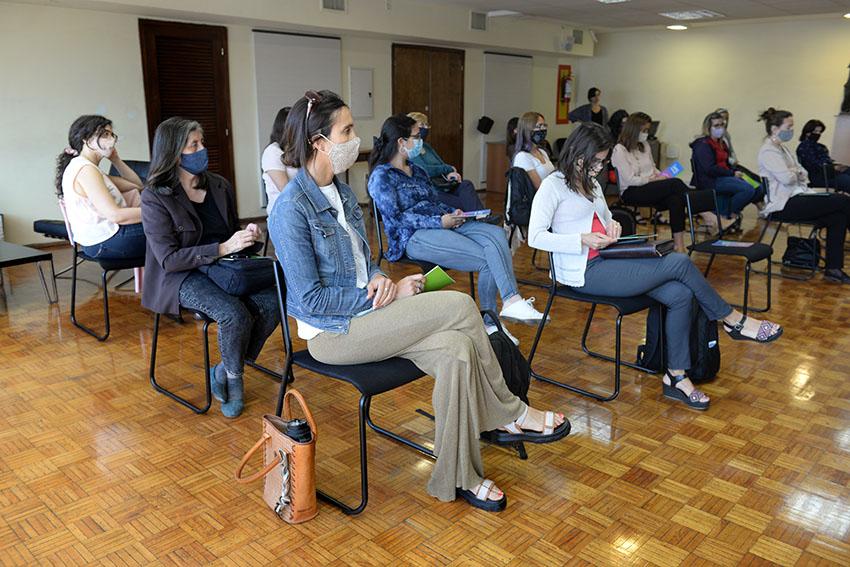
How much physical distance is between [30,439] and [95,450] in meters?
0.31

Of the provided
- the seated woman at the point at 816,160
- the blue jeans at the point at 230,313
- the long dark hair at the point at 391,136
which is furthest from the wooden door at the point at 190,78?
the seated woman at the point at 816,160

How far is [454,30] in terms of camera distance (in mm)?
9289

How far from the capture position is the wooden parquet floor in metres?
2.17

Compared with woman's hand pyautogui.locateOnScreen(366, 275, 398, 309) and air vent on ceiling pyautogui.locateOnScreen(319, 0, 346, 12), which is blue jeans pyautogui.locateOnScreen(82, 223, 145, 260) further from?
air vent on ceiling pyautogui.locateOnScreen(319, 0, 346, 12)

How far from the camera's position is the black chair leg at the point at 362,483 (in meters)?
2.23

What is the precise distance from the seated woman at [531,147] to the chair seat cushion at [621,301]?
1.65 meters

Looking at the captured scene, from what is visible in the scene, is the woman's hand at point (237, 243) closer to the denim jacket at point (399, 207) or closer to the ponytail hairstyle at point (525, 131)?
the denim jacket at point (399, 207)

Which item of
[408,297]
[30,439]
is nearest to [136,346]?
[30,439]

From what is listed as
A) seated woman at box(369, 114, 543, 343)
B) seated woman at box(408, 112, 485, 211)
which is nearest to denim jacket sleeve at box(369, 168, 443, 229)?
seated woman at box(369, 114, 543, 343)

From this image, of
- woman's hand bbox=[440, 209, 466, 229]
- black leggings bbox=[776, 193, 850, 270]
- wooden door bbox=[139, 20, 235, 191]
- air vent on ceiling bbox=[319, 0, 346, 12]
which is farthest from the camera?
air vent on ceiling bbox=[319, 0, 346, 12]

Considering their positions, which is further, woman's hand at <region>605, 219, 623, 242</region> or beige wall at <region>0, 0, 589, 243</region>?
beige wall at <region>0, 0, 589, 243</region>

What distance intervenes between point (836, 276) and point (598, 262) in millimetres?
3298

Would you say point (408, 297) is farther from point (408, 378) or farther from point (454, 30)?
point (454, 30)

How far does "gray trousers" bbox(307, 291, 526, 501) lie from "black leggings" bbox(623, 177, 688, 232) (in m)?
4.24
